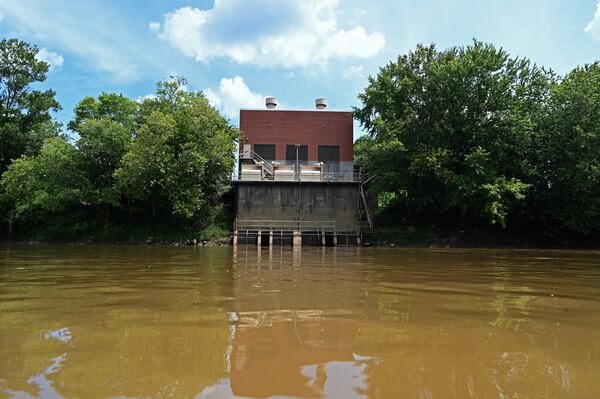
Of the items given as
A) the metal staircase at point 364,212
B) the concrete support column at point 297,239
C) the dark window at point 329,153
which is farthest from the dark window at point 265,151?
the concrete support column at point 297,239

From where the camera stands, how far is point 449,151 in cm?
2812

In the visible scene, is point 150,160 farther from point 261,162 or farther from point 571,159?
point 571,159

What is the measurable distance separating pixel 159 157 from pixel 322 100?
15.4m

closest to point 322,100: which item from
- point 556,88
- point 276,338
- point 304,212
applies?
point 304,212

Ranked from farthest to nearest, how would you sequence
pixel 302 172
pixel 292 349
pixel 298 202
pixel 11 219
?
pixel 11 219, pixel 302 172, pixel 298 202, pixel 292 349

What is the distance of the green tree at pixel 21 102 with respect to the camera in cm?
3650

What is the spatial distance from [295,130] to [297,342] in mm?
33479

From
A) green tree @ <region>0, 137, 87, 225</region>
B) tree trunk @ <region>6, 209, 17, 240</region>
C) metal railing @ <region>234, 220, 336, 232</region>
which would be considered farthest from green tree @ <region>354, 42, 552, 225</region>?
tree trunk @ <region>6, 209, 17, 240</region>

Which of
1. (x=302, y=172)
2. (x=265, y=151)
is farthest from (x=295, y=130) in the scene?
(x=302, y=172)

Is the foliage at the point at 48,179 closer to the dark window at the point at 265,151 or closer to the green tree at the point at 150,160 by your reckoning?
the green tree at the point at 150,160

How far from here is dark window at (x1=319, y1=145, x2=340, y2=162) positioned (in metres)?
35.9

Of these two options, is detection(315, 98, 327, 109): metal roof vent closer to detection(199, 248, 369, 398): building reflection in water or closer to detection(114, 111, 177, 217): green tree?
detection(114, 111, 177, 217): green tree

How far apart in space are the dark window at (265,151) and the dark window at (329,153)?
156 inches

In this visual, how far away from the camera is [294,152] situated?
3588cm
